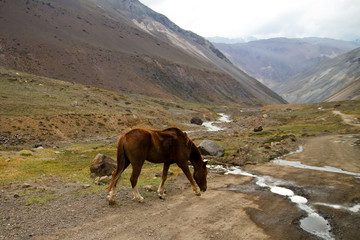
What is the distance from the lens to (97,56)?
497 ft

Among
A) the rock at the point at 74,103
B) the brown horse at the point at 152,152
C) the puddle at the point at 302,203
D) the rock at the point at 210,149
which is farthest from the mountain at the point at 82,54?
the brown horse at the point at 152,152

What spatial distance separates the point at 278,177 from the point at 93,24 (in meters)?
197

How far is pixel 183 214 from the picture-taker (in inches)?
416

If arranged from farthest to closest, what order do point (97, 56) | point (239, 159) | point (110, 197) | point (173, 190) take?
point (97, 56) → point (239, 159) → point (173, 190) → point (110, 197)

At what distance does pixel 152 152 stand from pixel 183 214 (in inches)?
118

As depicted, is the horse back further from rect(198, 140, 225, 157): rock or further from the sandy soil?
rect(198, 140, 225, 157): rock

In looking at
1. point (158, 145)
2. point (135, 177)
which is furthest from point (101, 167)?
point (158, 145)

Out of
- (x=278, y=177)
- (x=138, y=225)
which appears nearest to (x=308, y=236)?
(x=138, y=225)

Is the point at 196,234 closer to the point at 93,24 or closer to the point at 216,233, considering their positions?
the point at 216,233

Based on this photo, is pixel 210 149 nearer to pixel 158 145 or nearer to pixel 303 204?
pixel 303 204

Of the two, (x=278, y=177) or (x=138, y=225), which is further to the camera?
(x=278, y=177)

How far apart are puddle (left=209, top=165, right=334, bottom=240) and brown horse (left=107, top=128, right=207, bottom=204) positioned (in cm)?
370

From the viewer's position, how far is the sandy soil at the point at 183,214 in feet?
29.4

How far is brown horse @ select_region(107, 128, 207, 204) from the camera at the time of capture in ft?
36.7
